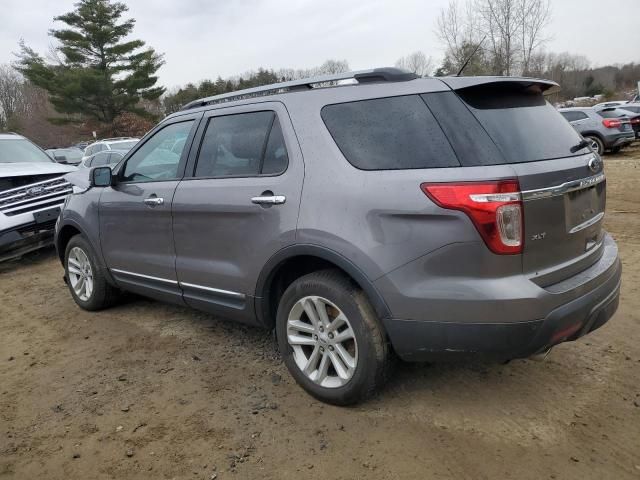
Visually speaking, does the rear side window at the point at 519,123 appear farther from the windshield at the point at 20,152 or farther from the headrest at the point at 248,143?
the windshield at the point at 20,152

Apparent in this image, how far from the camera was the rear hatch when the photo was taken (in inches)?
97.5

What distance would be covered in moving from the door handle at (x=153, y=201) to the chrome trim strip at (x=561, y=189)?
2521 millimetres

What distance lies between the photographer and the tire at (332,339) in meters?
2.79

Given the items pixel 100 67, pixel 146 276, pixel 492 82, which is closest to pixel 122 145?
pixel 146 276

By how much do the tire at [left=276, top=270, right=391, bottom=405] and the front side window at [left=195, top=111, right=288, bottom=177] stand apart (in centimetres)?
75

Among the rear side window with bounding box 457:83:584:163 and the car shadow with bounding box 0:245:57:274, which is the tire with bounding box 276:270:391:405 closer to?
the rear side window with bounding box 457:83:584:163

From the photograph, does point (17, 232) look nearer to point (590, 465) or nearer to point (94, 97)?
point (590, 465)

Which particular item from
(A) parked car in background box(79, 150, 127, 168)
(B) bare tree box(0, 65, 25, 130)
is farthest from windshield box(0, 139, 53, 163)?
(B) bare tree box(0, 65, 25, 130)

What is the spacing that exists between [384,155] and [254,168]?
3.12 ft

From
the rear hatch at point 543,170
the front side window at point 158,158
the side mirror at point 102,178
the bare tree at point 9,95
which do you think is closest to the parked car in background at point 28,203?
the side mirror at point 102,178

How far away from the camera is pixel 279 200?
121 inches

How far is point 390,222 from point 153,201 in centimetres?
204

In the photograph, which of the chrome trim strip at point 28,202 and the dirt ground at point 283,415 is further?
the chrome trim strip at point 28,202

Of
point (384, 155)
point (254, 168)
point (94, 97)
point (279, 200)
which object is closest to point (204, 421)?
point (279, 200)
